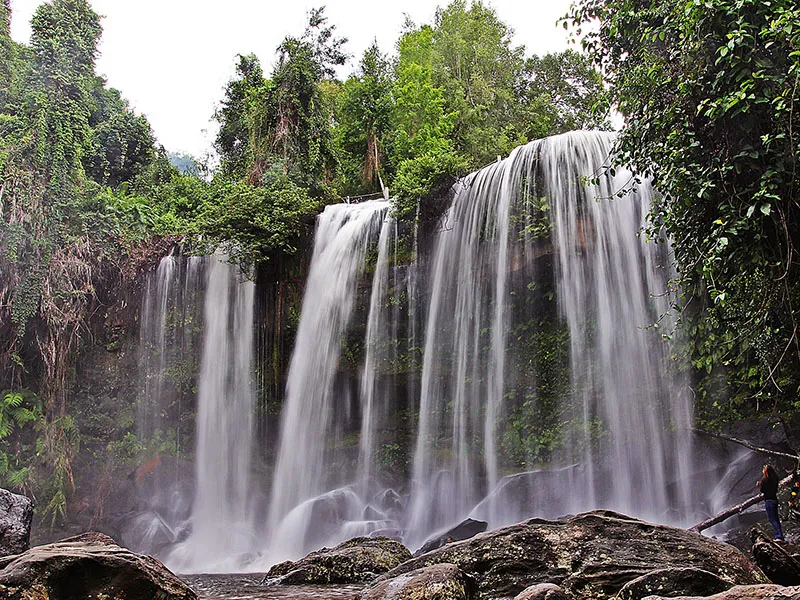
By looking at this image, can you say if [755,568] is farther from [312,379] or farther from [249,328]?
[249,328]

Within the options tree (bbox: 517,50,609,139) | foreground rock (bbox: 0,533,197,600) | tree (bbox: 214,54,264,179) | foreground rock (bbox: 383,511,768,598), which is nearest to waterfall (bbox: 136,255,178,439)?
tree (bbox: 214,54,264,179)

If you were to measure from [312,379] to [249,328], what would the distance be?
8.47 ft

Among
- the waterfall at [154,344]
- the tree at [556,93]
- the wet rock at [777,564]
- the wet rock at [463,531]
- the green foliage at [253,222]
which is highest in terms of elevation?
the tree at [556,93]

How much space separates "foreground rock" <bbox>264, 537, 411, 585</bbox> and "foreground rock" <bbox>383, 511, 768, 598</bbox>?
5.09 ft

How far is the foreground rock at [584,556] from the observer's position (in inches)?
199

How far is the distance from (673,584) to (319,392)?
10918 mm

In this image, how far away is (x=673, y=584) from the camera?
443 centimetres

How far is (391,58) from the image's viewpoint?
26672 millimetres

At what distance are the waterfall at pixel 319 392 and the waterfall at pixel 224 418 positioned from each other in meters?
1.21

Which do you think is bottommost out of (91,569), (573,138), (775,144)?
(91,569)

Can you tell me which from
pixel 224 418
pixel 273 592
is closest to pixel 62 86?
pixel 224 418

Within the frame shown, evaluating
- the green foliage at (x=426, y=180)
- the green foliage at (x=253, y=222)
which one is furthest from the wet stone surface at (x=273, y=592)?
the green foliage at (x=426, y=180)

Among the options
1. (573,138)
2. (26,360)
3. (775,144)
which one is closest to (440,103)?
(573,138)

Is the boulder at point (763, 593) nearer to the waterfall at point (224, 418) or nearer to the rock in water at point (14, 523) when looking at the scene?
the rock in water at point (14, 523)
